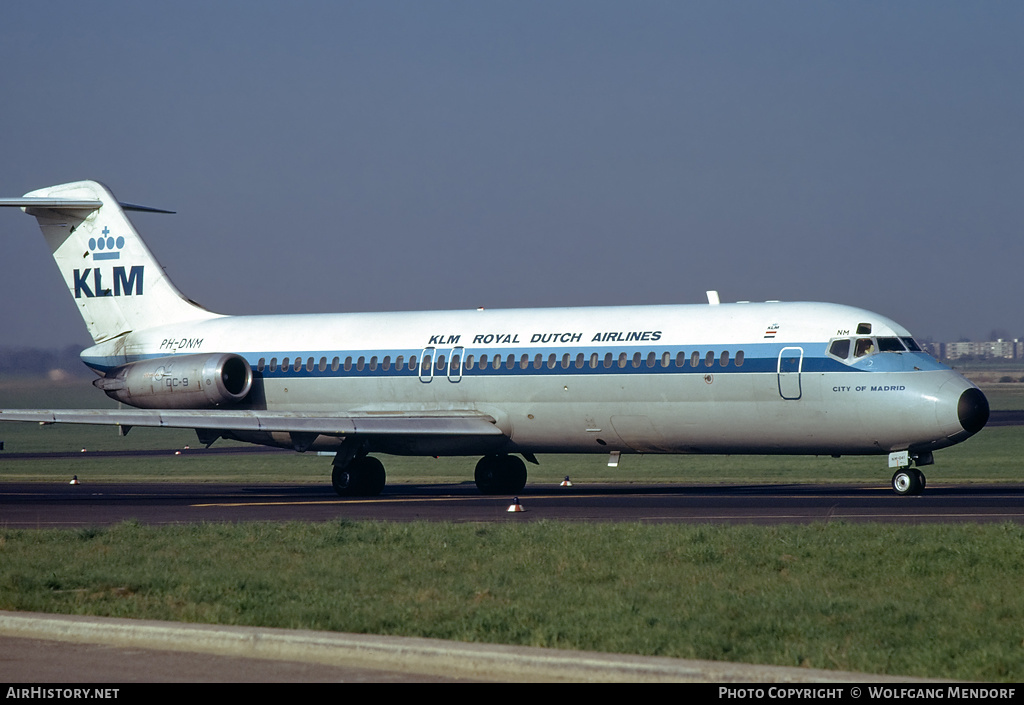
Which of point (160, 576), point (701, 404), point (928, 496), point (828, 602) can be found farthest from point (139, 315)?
point (828, 602)

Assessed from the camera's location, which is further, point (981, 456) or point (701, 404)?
point (981, 456)

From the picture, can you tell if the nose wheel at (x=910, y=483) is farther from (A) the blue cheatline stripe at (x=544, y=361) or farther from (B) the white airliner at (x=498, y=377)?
(A) the blue cheatline stripe at (x=544, y=361)

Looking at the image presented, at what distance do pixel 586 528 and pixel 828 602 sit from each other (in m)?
6.89

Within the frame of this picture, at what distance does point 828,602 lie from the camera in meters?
11.7

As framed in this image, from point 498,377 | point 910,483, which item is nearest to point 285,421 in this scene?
point 498,377

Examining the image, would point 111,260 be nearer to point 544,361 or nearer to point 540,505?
point 544,361

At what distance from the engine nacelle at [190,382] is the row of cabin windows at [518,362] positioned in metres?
0.69

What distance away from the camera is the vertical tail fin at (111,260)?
3675cm

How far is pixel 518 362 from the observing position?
99.8 feet

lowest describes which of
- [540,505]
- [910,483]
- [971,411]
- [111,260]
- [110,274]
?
[540,505]

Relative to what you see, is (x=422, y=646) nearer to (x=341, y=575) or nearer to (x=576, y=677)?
(x=576, y=677)

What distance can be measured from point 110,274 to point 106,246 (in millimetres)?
778

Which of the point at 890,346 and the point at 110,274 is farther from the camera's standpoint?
the point at 110,274
